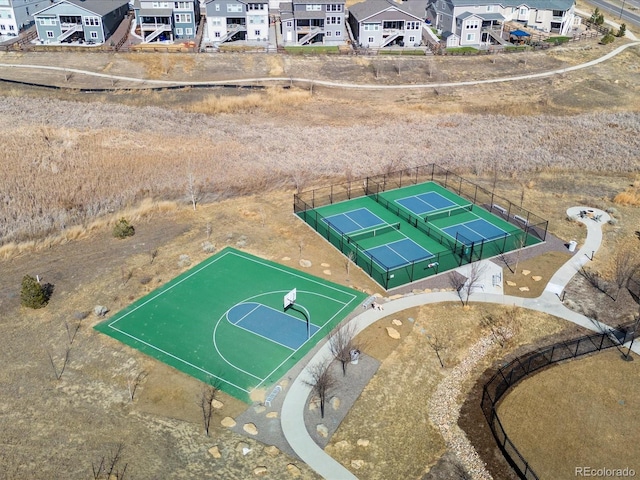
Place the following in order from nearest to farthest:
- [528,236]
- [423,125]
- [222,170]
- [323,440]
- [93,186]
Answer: [323,440] < [528,236] < [93,186] < [222,170] < [423,125]

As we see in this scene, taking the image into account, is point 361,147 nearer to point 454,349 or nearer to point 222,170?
point 222,170

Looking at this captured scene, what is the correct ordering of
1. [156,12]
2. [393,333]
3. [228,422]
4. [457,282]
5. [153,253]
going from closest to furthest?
[228,422] < [393,333] < [457,282] < [153,253] < [156,12]

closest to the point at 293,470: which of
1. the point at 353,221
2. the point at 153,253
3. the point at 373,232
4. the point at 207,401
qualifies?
the point at 207,401

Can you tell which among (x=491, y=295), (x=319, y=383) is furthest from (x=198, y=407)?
(x=491, y=295)

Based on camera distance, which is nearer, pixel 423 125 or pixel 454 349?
pixel 454 349

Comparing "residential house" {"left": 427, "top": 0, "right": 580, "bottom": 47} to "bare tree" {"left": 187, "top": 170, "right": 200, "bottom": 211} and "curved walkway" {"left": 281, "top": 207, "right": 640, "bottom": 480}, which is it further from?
"bare tree" {"left": 187, "top": 170, "right": 200, "bottom": 211}

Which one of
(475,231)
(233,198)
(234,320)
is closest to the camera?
(234,320)

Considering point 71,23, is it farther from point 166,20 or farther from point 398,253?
point 398,253
